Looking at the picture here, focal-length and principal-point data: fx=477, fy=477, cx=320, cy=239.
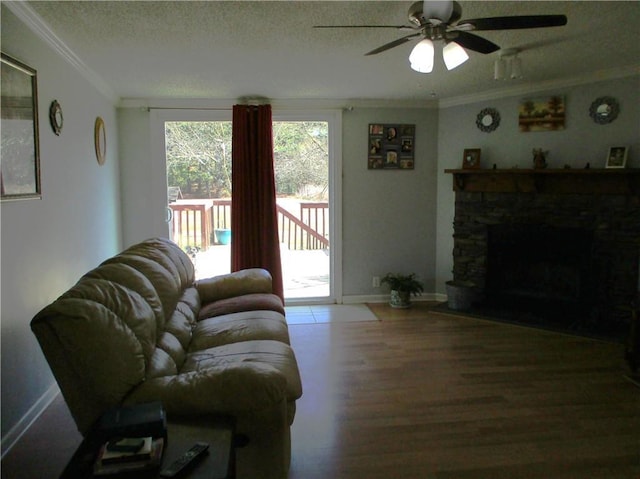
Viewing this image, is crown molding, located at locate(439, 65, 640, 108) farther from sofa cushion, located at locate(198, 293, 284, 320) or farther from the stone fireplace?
sofa cushion, located at locate(198, 293, 284, 320)

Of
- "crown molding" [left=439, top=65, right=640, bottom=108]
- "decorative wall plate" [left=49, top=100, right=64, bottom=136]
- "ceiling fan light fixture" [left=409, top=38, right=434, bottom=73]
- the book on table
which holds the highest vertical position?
"crown molding" [left=439, top=65, right=640, bottom=108]

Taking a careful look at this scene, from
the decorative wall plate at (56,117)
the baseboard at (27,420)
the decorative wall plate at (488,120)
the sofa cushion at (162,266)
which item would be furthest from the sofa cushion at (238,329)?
the decorative wall plate at (488,120)

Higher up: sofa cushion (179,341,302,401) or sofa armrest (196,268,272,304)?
sofa armrest (196,268,272,304)

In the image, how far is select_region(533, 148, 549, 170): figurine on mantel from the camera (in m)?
4.48

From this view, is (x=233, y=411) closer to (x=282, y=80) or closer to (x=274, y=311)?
(x=274, y=311)

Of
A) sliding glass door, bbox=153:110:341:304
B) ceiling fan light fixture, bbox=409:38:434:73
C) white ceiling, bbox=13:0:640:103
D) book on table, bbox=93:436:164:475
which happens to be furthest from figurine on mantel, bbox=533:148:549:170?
book on table, bbox=93:436:164:475

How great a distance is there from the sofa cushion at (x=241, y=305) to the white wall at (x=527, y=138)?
8.72ft

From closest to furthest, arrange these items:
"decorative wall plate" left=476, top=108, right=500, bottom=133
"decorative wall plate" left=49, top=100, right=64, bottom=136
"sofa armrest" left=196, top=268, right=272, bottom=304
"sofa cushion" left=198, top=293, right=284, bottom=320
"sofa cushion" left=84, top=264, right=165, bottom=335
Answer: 1. "sofa cushion" left=84, top=264, right=165, bottom=335
2. "decorative wall plate" left=49, top=100, right=64, bottom=136
3. "sofa cushion" left=198, top=293, right=284, bottom=320
4. "sofa armrest" left=196, top=268, right=272, bottom=304
5. "decorative wall plate" left=476, top=108, right=500, bottom=133

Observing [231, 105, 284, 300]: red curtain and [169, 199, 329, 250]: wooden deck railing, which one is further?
[169, 199, 329, 250]: wooden deck railing

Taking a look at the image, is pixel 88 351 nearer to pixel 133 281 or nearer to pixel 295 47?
pixel 133 281

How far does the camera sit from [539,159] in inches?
177

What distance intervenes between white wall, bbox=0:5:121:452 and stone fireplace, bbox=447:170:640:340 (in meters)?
3.47

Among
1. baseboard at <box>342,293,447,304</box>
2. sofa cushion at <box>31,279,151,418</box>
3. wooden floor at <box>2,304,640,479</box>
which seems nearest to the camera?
sofa cushion at <box>31,279,151,418</box>

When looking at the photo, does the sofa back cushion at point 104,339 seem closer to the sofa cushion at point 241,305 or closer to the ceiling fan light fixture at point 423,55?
the sofa cushion at point 241,305
